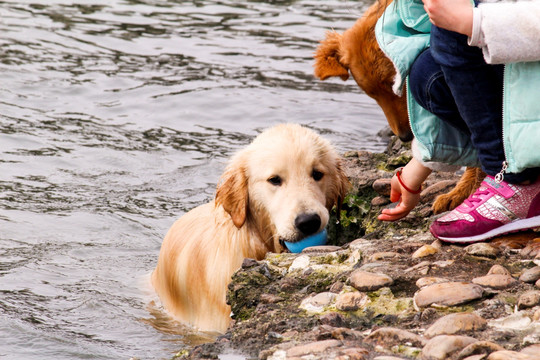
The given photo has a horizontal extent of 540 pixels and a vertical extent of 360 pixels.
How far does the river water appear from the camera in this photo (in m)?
5.61

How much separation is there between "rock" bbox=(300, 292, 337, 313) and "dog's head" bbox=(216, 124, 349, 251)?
42.1 inches

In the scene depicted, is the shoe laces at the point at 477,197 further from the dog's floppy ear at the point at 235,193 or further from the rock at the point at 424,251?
the dog's floppy ear at the point at 235,193

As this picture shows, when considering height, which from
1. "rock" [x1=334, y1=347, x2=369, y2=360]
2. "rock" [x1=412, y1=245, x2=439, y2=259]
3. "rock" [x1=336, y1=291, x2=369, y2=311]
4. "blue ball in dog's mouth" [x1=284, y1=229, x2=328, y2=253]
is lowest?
"blue ball in dog's mouth" [x1=284, y1=229, x2=328, y2=253]

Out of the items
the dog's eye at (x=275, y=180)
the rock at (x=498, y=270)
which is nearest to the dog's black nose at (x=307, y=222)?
the dog's eye at (x=275, y=180)

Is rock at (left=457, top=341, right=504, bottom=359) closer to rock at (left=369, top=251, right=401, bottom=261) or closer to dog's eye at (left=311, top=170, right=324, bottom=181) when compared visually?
rock at (left=369, top=251, right=401, bottom=261)

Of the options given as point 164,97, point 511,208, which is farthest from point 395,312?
point 164,97

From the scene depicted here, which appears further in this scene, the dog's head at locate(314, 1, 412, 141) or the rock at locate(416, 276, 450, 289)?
the dog's head at locate(314, 1, 412, 141)

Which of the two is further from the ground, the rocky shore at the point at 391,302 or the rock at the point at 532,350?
the rock at the point at 532,350

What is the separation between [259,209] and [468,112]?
1693 mm

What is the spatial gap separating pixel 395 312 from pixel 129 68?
9.04 metres

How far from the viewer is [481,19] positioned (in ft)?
11.8

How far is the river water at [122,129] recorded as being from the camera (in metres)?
5.61

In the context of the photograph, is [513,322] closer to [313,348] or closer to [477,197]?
[313,348]

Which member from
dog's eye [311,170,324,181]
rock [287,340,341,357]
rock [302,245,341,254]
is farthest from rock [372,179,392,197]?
rock [287,340,341,357]
